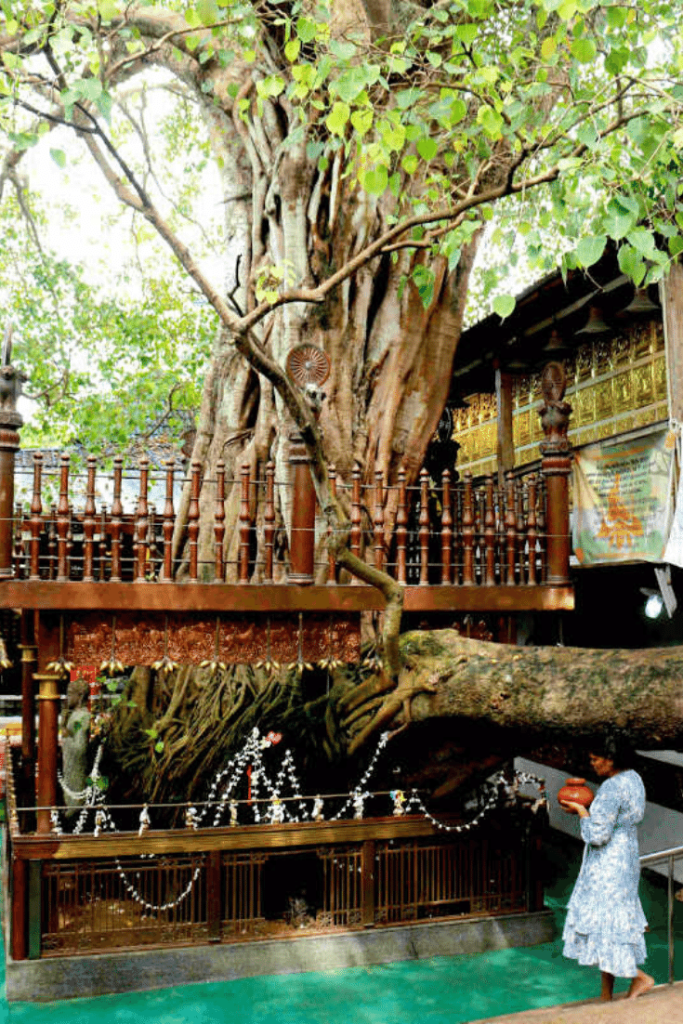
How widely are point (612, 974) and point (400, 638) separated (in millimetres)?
2306

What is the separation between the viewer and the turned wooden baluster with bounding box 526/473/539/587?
23.4 feet

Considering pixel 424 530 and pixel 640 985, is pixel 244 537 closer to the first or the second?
pixel 424 530

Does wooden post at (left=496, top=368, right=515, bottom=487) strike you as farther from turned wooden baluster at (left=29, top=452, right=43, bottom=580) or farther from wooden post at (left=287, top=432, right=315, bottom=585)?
turned wooden baluster at (left=29, top=452, right=43, bottom=580)

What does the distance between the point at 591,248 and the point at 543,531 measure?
2.61 metres

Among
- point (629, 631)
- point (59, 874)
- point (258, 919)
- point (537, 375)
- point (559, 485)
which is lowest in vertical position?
point (258, 919)

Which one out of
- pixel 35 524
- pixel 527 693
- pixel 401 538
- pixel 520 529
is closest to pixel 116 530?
pixel 35 524

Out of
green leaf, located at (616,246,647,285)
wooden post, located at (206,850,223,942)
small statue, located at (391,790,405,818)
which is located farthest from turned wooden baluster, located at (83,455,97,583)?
green leaf, located at (616,246,647,285)

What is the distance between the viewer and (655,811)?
8.98 metres

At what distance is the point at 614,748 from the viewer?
5.03 m

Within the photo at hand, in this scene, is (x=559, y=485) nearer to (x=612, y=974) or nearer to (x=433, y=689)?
(x=433, y=689)

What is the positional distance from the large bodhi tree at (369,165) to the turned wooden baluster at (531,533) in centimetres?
157

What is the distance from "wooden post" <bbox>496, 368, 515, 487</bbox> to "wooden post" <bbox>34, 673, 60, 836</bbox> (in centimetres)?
610

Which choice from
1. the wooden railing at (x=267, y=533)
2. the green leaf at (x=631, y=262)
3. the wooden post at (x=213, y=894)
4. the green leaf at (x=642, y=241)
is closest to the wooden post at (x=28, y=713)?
the wooden railing at (x=267, y=533)

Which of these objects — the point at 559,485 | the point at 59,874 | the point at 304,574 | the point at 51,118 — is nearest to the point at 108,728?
the point at 59,874
